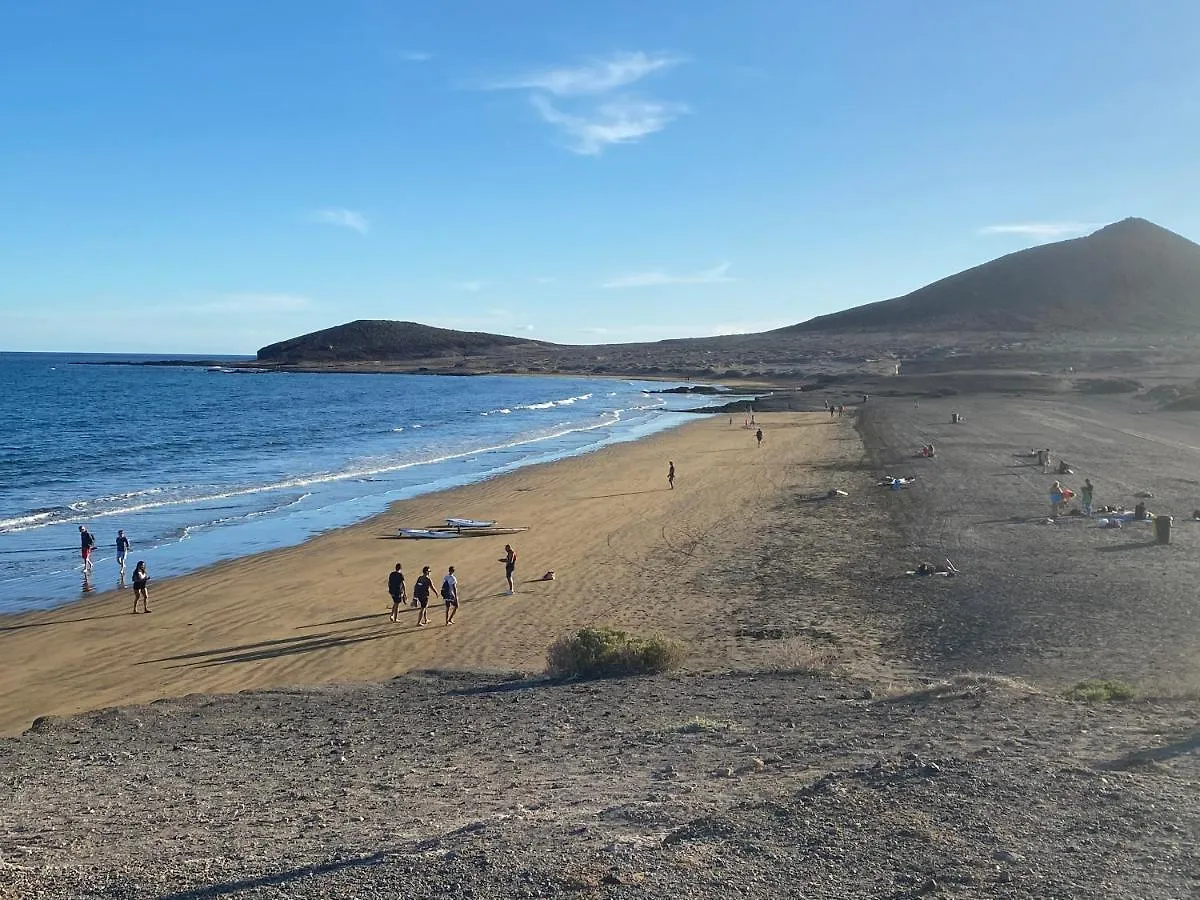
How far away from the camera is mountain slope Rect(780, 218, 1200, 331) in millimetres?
133375

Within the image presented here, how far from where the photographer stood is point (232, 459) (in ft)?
146

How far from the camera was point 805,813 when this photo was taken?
7086mm

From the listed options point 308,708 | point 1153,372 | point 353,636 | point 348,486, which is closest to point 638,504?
point 348,486

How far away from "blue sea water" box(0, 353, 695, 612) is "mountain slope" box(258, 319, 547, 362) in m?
81.4

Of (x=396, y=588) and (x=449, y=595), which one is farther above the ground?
(x=396, y=588)

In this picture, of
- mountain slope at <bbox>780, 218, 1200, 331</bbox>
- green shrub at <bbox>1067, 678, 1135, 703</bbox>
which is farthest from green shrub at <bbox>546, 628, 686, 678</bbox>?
mountain slope at <bbox>780, 218, 1200, 331</bbox>

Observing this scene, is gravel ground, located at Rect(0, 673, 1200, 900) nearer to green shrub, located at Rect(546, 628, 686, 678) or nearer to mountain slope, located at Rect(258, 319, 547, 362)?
Answer: green shrub, located at Rect(546, 628, 686, 678)

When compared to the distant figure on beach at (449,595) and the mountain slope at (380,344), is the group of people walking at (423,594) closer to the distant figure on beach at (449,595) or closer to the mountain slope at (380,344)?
the distant figure on beach at (449,595)

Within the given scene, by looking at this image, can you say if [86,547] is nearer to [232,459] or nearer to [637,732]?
[637,732]

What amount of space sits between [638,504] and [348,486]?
12.3 m

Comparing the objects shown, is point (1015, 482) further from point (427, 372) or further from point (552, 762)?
point (427, 372)

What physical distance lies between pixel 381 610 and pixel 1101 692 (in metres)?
12.8

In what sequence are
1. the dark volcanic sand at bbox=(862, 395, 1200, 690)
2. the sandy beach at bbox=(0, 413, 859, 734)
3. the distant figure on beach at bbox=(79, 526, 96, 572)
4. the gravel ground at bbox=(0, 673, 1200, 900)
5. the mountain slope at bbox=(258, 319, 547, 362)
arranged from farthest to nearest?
A: the mountain slope at bbox=(258, 319, 547, 362)
the distant figure on beach at bbox=(79, 526, 96, 572)
the sandy beach at bbox=(0, 413, 859, 734)
the dark volcanic sand at bbox=(862, 395, 1200, 690)
the gravel ground at bbox=(0, 673, 1200, 900)

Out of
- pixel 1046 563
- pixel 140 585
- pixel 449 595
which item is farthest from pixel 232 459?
pixel 1046 563
